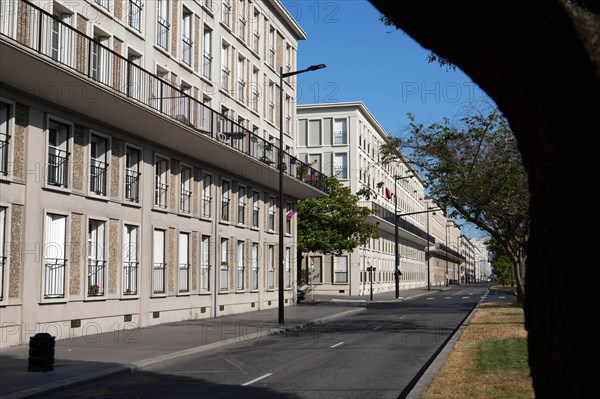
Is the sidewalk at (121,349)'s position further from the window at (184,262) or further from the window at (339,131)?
the window at (339,131)

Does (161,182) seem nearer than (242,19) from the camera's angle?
Yes

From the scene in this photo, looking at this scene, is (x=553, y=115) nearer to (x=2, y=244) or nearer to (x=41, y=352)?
(x=41, y=352)

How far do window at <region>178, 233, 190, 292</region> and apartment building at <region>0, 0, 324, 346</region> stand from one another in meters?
0.08

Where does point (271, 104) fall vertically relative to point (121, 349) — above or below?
above

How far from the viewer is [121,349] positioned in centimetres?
1734

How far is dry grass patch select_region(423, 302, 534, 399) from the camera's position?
33.5ft

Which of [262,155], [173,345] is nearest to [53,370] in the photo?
[173,345]

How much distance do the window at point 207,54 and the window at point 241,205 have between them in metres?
5.90

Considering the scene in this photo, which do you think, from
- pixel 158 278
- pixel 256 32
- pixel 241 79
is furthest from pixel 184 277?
pixel 256 32

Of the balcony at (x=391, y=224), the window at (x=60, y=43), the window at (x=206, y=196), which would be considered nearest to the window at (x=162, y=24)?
the window at (x=206, y=196)

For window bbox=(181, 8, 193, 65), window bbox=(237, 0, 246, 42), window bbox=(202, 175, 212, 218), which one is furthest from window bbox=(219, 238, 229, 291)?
window bbox=(237, 0, 246, 42)

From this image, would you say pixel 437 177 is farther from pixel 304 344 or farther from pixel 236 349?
pixel 236 349

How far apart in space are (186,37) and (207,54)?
224 centimetres

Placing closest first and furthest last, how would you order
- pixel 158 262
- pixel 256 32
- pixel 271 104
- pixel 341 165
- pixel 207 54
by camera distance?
pixel 158 262
pixel 207 54
pixel 256 32
pixel 271 104
pixel 341 165
